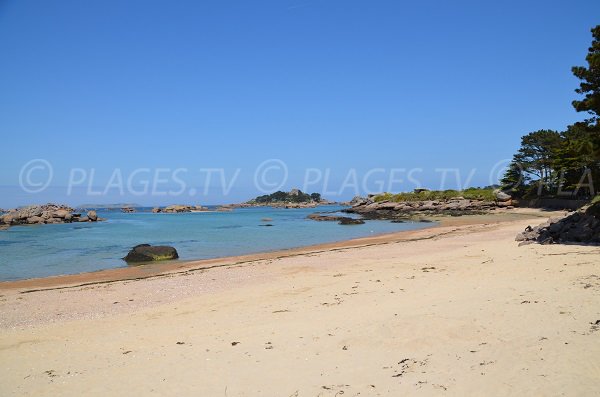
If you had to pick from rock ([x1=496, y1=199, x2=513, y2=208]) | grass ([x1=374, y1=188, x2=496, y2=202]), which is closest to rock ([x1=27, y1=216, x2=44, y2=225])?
grass ([x1=374, y1=188, x2=496, y2=202])

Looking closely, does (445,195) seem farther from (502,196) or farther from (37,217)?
(37,217)

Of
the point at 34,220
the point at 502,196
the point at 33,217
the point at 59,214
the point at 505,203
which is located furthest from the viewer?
the point at 59,214

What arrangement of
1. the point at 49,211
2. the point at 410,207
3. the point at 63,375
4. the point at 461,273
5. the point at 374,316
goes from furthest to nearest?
the point at 49,211 < the point at 410,207 < the point at 461,273 < the point at 374,316 < the point at 63,375

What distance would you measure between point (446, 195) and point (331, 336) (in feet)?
238

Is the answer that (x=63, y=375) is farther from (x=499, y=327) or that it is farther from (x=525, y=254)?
(x=525, y=254)

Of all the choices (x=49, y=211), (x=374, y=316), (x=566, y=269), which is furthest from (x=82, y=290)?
(x=49, y=211)

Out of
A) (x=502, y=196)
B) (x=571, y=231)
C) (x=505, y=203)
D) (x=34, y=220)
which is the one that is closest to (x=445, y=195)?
(x=502, y=196)

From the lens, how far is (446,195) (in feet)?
244

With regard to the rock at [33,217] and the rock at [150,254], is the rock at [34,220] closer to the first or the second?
the rock at [33,217]

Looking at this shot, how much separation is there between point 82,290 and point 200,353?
9.46 m

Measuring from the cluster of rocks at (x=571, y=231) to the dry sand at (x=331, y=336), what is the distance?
261cm

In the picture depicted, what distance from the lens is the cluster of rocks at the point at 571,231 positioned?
1497cm

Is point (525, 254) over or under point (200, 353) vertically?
over

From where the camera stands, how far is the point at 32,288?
1539 cm
